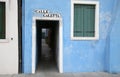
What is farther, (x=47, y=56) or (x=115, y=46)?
(x=47, y=56)

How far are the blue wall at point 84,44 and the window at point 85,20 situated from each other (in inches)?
9.8

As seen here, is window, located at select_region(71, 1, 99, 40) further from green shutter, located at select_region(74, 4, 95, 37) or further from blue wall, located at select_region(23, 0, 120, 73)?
blue wall, located at select_region(23, 0, 120, 73)

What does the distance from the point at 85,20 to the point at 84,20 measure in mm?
51

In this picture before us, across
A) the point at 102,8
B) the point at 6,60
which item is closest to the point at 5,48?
the point at 6,60

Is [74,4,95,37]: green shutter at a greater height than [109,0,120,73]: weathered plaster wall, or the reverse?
[74,4,95,37]: green shutter

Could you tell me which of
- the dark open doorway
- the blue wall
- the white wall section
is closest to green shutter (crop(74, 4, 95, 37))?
the blue wall

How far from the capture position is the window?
488 inches

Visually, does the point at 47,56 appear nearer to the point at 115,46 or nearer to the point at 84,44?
the point at 84,44

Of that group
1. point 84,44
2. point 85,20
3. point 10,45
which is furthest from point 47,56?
point 10,45

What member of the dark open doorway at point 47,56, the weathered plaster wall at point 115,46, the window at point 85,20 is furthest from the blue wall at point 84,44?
the dark open doorway at point 47,56

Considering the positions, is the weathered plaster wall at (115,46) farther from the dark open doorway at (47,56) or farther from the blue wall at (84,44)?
the dark open doorway at (47,56)

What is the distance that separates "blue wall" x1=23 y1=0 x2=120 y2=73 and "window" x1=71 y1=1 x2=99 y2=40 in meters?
0.25

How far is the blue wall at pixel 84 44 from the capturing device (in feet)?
39.2

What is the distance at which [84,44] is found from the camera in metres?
12.4
